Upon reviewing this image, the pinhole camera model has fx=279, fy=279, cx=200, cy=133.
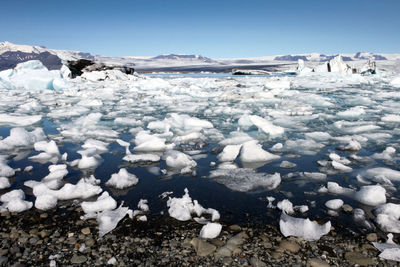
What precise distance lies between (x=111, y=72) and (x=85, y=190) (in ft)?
71.4

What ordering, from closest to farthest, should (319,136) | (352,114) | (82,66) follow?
1. (319,136)
2. (352,114)
3. (82,66)

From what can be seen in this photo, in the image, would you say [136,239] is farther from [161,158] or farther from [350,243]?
[161,158]

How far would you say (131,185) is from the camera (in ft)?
8.98

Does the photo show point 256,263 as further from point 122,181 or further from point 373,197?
point 122,181

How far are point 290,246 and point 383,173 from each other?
1.82 metres

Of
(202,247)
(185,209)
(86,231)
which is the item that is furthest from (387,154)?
(86,231)

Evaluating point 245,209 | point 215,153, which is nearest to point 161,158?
point 215,153

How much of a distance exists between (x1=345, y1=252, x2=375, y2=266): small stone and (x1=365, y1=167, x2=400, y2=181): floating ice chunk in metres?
1.48

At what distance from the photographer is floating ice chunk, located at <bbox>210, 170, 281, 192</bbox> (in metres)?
2.70

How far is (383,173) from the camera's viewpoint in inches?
117

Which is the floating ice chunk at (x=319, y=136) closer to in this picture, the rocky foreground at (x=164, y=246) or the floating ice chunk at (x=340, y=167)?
the floating ice chunk at (x=340, y=167)

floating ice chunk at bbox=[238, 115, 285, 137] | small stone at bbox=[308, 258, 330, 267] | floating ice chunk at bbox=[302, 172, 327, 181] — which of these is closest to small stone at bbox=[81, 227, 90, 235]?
small stone at bbox=[308, 258, 330, 267]

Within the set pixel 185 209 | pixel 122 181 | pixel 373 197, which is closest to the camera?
pixel 185 209

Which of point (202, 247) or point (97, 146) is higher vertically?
point (97, 146)
